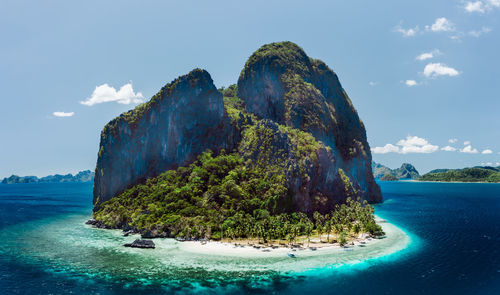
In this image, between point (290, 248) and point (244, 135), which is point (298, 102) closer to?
point (244, 135)

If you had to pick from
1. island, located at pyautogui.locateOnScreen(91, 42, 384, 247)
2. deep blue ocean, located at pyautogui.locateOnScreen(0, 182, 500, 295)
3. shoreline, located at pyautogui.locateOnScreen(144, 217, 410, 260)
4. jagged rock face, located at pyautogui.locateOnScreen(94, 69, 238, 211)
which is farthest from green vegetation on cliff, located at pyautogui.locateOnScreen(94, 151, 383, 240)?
deep blue ocean, located at pyautogui.locateOnScreen(0, 182, 500, 295)

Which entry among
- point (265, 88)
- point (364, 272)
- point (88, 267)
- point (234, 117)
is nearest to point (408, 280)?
point (364, 272)

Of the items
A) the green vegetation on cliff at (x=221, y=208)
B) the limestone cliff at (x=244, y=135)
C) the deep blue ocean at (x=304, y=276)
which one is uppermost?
the limestone cliff at (x=244, y=135)

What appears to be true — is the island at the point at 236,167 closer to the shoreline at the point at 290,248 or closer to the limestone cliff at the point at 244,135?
the limestone cliff at the point at 244,135

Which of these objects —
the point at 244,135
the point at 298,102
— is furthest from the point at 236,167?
the point at 298,102

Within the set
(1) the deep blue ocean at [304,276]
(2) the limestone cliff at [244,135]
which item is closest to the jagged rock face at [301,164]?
(2) the limestone cliff at [244,135]
